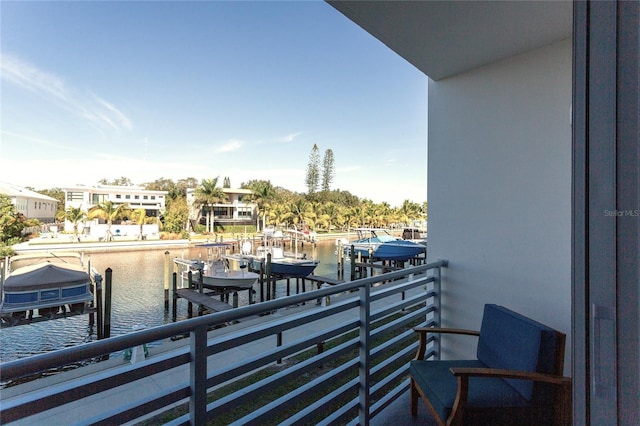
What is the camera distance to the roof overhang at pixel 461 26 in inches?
68.3

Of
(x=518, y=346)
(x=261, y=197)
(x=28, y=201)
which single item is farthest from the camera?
(x=261, y=197)

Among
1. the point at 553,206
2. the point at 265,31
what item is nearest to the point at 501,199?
the point at 553,206

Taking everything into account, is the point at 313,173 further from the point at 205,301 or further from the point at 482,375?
the point at 482,375

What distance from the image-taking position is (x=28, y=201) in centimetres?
634

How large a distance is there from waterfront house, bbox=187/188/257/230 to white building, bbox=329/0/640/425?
27.0 m

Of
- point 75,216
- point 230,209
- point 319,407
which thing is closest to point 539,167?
point 319,407

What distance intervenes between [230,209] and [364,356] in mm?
29803

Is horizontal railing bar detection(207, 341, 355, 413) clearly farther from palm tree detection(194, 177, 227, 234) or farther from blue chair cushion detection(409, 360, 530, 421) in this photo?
palm tree detection(194, 177, 227, 234)

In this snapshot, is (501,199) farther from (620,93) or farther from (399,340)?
(620,93)

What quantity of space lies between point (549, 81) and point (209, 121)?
2360 centimetres

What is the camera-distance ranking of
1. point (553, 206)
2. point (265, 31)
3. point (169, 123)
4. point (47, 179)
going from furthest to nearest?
1. point (169, 123)
2. point (265, 31)
3. point (47, 179)
4. point (553, 206)

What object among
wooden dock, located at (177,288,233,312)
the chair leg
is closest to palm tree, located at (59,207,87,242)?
wooden dock, located at (177,288,233,312)

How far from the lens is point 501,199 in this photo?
2406 mm

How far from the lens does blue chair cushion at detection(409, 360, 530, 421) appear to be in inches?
62.1
